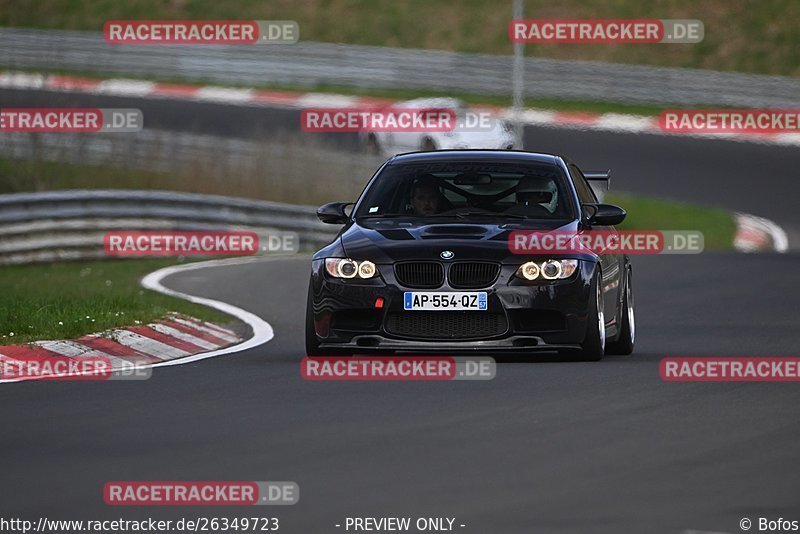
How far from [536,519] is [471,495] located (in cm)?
52

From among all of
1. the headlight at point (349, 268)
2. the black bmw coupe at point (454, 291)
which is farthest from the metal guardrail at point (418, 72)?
the headlight at point (349, 268)

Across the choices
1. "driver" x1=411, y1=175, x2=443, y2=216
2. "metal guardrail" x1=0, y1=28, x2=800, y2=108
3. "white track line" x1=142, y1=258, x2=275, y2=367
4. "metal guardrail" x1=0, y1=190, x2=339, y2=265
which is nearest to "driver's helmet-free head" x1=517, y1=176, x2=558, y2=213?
"driver" x1=411, y1=175, x2=443, y2=216

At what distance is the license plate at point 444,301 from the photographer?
11.4m

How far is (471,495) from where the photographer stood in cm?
691

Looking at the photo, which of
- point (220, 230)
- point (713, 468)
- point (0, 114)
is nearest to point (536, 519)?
point (713, 468)

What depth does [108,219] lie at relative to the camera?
80.9 feet

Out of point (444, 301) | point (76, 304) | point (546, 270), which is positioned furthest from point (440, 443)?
point (76, 304)

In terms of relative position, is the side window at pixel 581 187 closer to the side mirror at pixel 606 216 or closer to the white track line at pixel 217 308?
the side mirror at pixel 606 216

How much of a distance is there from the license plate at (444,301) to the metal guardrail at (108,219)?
12.9 metres

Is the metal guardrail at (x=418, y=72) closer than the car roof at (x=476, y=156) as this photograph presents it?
No

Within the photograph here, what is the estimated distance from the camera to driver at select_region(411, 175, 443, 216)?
12531 millimetres

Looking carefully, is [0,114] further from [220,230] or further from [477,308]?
[477,308]

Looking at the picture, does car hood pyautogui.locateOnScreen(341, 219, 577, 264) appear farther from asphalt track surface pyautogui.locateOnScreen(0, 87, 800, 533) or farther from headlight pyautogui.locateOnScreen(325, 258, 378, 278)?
asphalt track surface pyautogui.locateOnScreen(0, 87, 800, 533)

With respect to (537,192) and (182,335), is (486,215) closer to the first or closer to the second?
(537,192)
